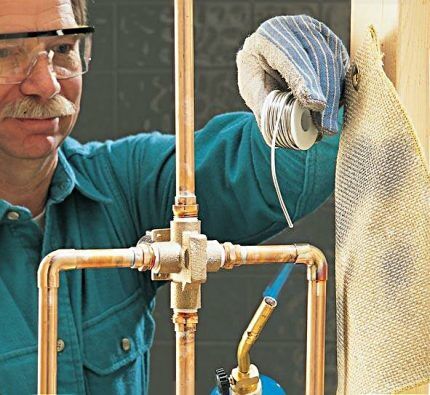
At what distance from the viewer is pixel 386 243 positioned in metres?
0.64

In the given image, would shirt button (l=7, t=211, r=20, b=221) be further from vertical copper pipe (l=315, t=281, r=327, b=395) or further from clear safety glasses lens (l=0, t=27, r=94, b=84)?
vertical copper pipe (l=315, t=281, r=327, b=395)

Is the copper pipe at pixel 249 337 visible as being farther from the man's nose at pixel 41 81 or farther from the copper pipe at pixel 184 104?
the man's nose at pixel 41 81

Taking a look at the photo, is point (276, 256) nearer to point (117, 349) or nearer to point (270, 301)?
point (270, 301)

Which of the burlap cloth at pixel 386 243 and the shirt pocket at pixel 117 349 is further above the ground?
the burlap cloth at pixel 386 243

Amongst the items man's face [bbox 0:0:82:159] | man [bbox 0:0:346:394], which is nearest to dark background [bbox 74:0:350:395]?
man [bbox 0:0:346:394]

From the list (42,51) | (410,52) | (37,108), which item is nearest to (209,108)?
(37,108)

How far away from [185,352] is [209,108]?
3.82 ft

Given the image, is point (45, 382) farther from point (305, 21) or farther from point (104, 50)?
point (104, 50)

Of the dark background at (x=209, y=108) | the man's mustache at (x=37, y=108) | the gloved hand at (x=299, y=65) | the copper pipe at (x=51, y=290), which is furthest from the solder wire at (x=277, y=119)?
the dark background at (x=209, y=108)

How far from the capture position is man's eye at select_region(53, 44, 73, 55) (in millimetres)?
808

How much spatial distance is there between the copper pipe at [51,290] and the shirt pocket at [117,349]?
342 millimetres

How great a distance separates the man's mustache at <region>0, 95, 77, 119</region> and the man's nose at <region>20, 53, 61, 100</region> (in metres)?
0.02

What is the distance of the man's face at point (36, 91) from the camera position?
2.70ft

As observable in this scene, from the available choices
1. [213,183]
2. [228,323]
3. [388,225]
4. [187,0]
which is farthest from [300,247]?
[228,323]
